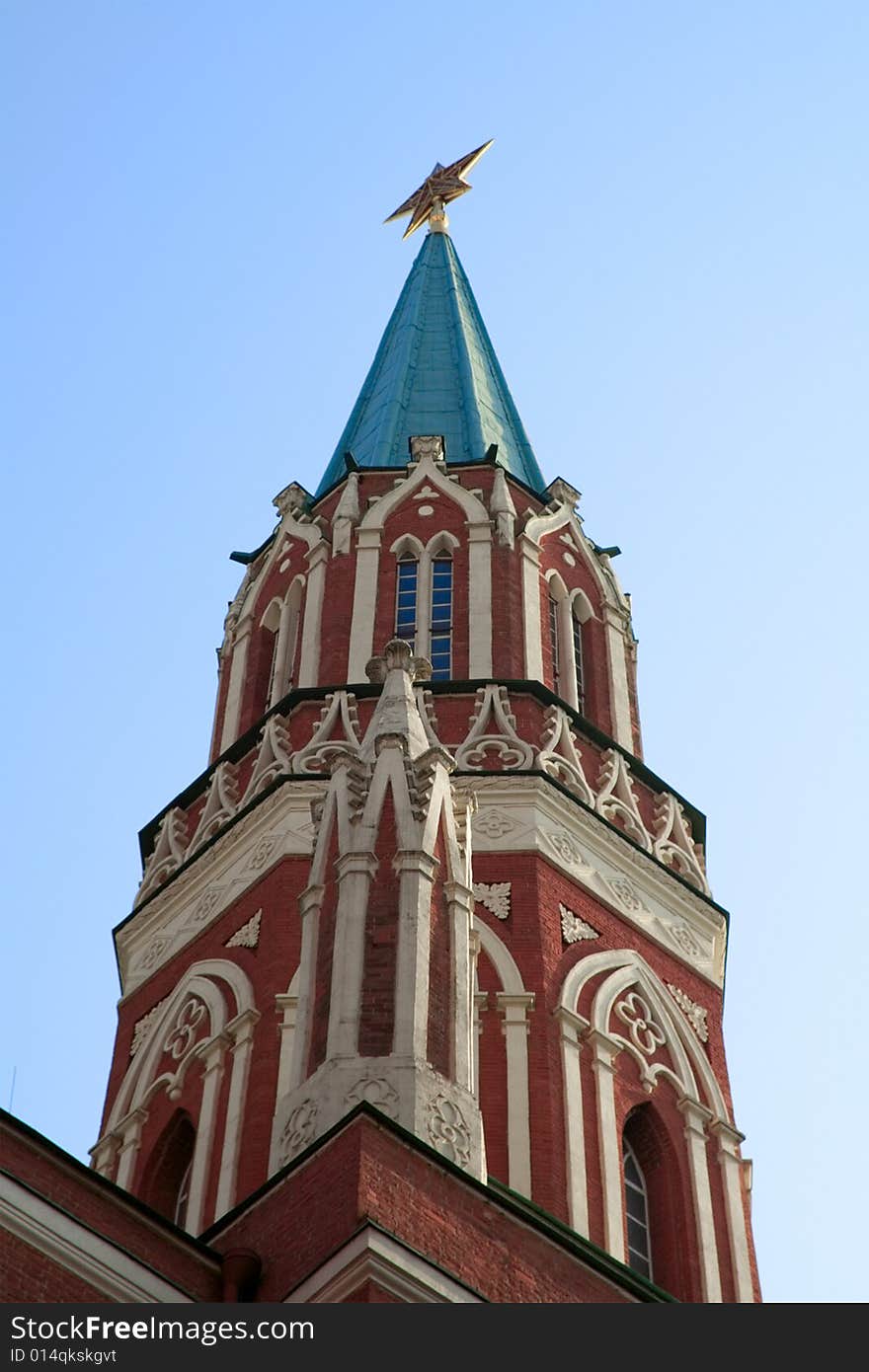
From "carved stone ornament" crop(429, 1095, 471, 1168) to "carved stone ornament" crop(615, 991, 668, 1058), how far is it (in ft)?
26.3

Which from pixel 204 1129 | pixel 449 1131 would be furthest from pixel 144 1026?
pixel 449 1131

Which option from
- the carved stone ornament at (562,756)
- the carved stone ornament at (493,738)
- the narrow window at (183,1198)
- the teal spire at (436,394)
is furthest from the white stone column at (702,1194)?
the teal spire at (436,394)

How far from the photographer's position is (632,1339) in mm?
17062

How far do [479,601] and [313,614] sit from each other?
222 cm

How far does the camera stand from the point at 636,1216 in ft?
93.8

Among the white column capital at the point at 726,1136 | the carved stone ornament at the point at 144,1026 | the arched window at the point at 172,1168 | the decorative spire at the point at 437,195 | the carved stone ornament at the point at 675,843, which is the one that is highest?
the decorative spire at the point at 437,195

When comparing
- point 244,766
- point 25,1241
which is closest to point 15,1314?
point 25,1241

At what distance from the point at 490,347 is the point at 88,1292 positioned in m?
26.2

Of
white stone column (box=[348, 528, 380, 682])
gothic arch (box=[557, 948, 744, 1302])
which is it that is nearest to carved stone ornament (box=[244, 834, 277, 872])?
white stone column (box=[348, 528, 380, 682])

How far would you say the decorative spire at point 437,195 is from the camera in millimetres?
50562

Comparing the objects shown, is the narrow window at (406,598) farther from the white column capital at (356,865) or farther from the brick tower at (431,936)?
the white column capital at (356,865)

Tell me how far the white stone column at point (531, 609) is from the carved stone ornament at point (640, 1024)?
4.84 m

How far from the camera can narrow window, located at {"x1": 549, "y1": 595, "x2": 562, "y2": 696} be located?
34.8 metres

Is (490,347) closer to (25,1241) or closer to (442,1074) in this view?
(442,1074)
